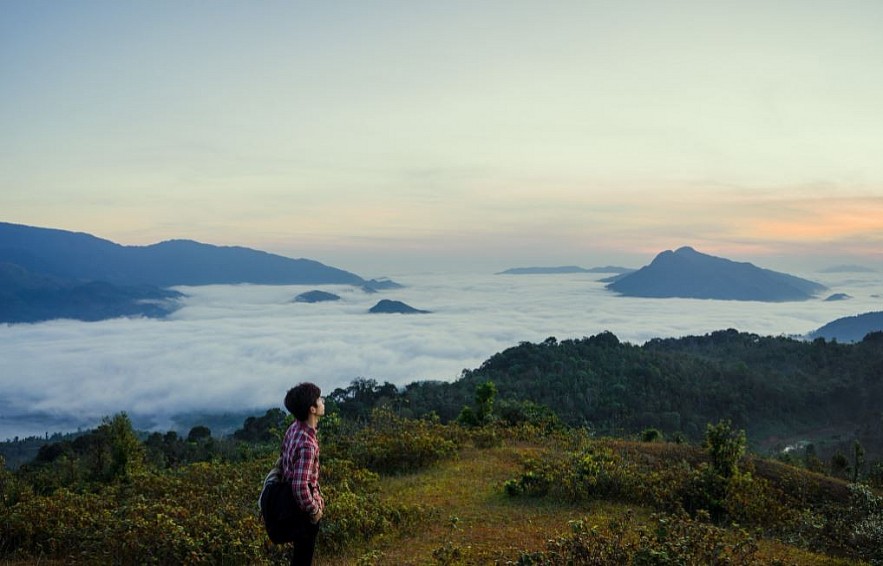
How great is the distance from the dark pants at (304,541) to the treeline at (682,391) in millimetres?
43057

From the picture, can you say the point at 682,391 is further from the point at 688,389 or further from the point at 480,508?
the point at 480,508

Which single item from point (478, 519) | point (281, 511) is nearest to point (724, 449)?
point (478, 519)

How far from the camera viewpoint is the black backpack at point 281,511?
4672 millimetres

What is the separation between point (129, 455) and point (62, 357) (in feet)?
603

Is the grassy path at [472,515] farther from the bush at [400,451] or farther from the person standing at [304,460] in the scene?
the person standing at [304,460]

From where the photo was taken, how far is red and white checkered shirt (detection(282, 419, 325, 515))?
4.63m

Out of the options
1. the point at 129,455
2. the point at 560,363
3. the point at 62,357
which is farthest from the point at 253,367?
the point at 129,455

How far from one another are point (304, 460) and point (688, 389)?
61.9 metres

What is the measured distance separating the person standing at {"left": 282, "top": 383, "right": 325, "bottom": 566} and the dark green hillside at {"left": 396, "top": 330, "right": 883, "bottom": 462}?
42991mm

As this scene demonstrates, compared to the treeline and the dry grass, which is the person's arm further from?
the treeline

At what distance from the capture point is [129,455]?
18.1 m

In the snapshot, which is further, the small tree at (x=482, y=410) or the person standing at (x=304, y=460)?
the small tree at (x=482, y=410)

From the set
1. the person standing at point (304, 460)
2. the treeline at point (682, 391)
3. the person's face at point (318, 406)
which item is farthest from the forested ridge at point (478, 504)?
the treeline at point (682, 391)

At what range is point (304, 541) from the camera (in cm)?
479
